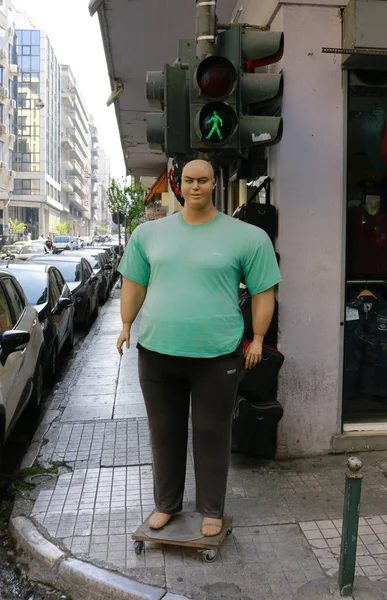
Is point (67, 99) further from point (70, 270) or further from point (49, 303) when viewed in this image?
point (49, 303)

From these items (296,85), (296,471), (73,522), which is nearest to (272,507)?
(296,471)

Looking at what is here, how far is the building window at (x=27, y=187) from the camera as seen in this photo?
9068cm

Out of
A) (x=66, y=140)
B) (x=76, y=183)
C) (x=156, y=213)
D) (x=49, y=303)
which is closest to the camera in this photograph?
→ (x=49, y=303)

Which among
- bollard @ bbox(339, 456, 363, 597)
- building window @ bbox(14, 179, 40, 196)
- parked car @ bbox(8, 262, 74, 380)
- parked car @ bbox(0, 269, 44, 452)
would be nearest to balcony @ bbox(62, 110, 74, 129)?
building window @ bbox(14, 179, 40, 196)

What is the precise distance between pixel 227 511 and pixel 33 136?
9442cm

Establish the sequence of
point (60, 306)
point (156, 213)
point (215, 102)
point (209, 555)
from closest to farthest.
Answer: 1. point (209, 555)
2. point (215, 102)
3. point (60, 306)
4. point (156, 213)

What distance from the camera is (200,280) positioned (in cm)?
317

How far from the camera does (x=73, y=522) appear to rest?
3.87 meters

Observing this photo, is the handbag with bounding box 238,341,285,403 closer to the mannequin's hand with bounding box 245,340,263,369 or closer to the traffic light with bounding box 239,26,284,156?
the mannequin's hand with bounding box 245,340,263,369

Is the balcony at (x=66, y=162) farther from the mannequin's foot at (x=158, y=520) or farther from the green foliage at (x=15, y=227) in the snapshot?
the mannequin's foot at (x=158, y=520)

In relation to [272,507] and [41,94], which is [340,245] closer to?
[272,507]

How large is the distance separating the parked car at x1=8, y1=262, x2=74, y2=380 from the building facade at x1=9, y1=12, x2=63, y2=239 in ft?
270

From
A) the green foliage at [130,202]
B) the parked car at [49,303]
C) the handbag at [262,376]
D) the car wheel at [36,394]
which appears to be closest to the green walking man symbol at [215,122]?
the handbag at [262,376]

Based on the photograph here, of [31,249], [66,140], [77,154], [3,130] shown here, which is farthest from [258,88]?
[77,154]
